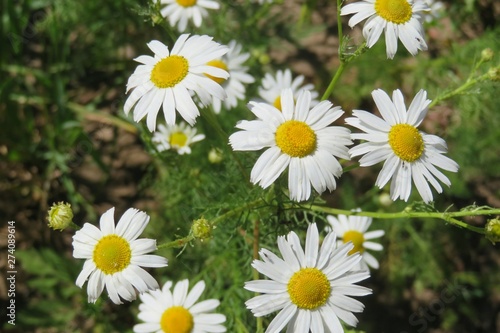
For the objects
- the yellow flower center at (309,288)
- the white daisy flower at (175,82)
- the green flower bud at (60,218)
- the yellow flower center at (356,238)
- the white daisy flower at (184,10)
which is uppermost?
the white daisy flower at (184,10)

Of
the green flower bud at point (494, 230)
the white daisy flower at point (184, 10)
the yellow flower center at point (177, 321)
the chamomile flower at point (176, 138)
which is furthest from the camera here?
the white daisy flower at point (184, 10)

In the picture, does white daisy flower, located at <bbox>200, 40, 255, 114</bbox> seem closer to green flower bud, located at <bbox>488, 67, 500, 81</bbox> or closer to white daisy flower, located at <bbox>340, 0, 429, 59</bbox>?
white daisy flower, located at <bbox>340, 0, 429, 59</bbox>

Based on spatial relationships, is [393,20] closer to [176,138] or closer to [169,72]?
[169,72]

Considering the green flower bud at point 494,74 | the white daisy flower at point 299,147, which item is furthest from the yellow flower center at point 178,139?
the green flower bud at point 494,74

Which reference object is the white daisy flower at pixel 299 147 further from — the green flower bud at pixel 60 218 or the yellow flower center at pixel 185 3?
the yellow flower center at pixel 185 3

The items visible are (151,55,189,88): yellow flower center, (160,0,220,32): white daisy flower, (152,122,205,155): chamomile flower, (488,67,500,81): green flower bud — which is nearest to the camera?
(151,55,189,88): yellow flower center

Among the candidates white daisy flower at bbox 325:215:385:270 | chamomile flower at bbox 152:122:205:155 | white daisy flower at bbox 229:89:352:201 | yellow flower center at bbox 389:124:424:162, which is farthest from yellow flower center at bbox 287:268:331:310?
chamomile flower at bbox 152:122:205:155

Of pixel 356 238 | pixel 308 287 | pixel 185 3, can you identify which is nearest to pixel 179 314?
pixel 308 287

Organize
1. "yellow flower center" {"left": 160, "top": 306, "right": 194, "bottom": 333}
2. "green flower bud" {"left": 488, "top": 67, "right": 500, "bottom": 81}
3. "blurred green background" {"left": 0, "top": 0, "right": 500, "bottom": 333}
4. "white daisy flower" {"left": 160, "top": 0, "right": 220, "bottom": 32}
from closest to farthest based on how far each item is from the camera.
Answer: "green flower bud" {"left": 488, "top": 67, "right": 500, "bottom": 81}
"yellow flower center" {"left": 160, "top": 306, "right": 194, "bottom": 333}
"white daisy flower" {"left": 160, "top": 0, "right": 220, "bottom": 32}
"blurred green background" {"left": 0, "top": 0, "right": 500, "bottom": 333}
